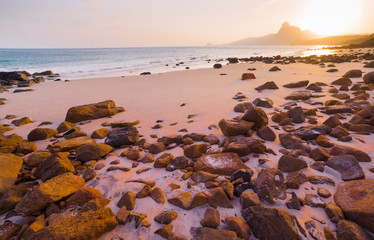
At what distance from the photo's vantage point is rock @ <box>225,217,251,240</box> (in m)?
1.63

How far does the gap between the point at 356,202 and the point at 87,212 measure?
8.67 feet

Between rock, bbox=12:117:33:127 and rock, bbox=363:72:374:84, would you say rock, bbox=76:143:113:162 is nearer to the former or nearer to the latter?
rock, bbox=12:117:33:127

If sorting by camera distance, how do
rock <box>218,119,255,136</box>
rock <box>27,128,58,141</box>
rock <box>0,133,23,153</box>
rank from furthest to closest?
rock <box>27,128,58,141</box> → rock <box>218,119,255,136</box> → rock <box>0,133,23,153</box>

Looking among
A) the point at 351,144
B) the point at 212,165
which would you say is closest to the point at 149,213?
the point at 212,165

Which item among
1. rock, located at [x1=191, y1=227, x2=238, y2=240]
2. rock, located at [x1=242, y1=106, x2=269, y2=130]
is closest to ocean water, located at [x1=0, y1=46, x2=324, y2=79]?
rock, located at [x1=242, y1=106, x2=269, y2=130]

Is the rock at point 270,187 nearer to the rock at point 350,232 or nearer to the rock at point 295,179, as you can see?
the rock at point 295,179

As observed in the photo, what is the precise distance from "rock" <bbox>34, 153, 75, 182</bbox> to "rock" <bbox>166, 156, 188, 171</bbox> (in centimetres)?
142

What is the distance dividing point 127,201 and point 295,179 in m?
1.99

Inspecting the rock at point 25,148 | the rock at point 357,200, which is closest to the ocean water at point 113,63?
the rock at point 25,148

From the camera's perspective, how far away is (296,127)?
380cm

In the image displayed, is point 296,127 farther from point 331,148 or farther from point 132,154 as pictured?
point 132,154

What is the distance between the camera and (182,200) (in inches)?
80.7

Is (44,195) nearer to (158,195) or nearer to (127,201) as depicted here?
(127,201)

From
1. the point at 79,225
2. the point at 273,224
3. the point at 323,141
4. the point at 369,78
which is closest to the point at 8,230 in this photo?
the point at 79,225
